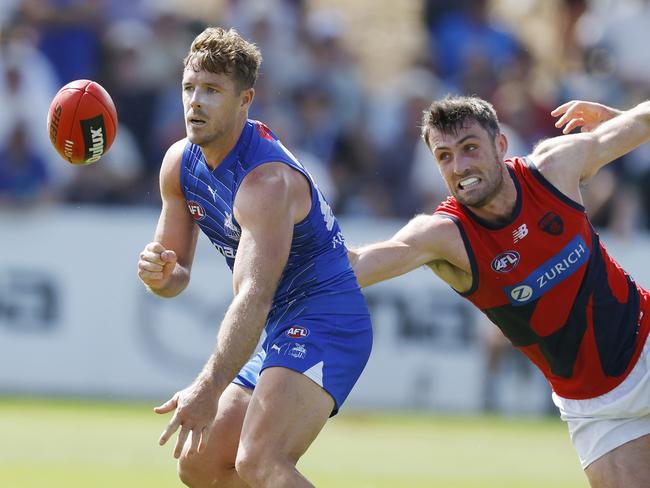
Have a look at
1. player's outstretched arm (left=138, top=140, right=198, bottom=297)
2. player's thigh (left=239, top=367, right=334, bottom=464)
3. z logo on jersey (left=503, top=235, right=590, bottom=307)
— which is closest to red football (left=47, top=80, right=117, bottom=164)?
player's outstretched arm (left=138, top=140, right=198, bottom=297)

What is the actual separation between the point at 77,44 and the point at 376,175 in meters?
3.96

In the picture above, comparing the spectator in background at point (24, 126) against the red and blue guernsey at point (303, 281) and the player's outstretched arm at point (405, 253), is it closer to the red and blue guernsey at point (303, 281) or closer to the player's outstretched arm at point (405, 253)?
the red and blue guernsey at point (303, 281)

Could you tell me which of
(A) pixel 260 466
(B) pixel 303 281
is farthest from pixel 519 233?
(A) pixel 260 466

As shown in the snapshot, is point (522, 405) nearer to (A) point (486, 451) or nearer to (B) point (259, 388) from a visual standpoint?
(A) point (486, 451)

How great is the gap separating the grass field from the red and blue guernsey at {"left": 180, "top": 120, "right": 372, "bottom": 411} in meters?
3.09

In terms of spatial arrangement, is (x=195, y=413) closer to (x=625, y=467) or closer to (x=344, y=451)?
(x=625, y=467)

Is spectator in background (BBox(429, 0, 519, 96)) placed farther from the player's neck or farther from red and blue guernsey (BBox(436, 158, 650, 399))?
the player's neck

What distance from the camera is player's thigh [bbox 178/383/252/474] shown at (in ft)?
21.9

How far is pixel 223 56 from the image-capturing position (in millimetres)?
6512

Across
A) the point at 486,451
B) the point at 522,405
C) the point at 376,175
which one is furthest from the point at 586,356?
the point at 376,175

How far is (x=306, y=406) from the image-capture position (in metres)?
6.32

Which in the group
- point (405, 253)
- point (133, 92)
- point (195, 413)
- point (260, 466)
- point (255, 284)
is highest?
point (133, 92)

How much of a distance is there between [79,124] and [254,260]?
63.8 inches

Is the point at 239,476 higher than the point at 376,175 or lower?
lower
